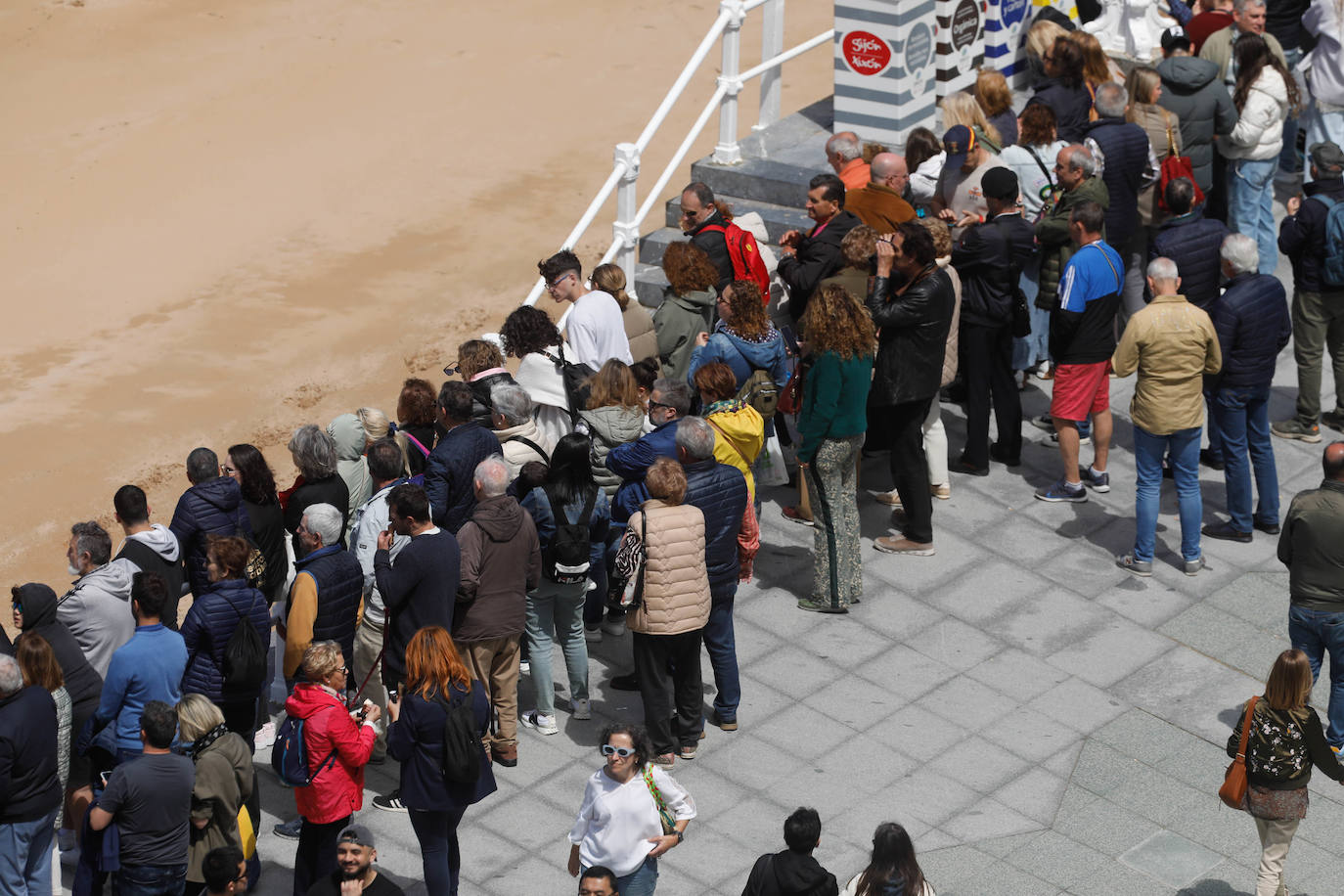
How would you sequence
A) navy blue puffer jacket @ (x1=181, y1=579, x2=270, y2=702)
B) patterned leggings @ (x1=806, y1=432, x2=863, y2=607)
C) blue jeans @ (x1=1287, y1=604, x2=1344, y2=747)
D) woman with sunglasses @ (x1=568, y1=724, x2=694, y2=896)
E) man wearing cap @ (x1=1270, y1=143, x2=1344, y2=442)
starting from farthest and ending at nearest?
man wearing cap @ (x1=1270, y1=143, x2=1344, y2=442)
patterned leggings @ (x1=806, y1=432, x2=863, y2=607)
blue jeans @ (x1=1287, y1=604, x2=1344, y2=747)
navy blue puffer jacket @ (x1=181, y1=579, x2=270, y2=702)
woman with sunglasses @ (x1=568, y1=724, x2=694, y2=896)

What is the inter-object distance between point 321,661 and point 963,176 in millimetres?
5678

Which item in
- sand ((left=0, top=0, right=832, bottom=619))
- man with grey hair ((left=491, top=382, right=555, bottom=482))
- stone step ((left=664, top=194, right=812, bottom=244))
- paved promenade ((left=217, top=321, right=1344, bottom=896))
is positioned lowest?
sand ((left=0, top=0, right=832, bottom=619))

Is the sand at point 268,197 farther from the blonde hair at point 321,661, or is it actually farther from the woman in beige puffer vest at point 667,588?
the blonde hair at point 321,661

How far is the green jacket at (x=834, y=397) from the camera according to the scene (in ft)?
32.5

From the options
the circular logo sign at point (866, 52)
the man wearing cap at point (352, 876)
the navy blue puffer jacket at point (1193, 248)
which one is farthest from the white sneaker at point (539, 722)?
the circular logo sign at point (866, 52)

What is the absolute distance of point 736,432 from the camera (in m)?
9.63

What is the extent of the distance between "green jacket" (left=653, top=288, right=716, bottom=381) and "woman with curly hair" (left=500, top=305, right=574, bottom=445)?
84 centimetres

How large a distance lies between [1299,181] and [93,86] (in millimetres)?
14936

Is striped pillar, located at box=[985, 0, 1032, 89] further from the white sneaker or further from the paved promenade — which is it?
the white sneaker

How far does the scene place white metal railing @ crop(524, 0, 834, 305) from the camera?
1209cm

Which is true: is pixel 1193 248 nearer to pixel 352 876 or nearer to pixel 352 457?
pixel 352 457

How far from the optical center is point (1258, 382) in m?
10.8

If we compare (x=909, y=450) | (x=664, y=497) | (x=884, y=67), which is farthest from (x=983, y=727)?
(x=884, y=67)

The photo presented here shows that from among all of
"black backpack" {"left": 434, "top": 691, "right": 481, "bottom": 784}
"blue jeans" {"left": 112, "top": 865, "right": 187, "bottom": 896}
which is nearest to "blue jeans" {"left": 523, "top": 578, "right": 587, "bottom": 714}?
"black backpack" {"left": 434, "top": 691, "right": 481, "bottom": 784}
